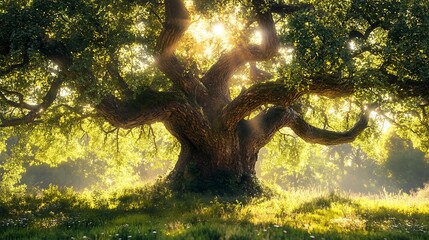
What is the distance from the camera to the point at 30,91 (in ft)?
51.9

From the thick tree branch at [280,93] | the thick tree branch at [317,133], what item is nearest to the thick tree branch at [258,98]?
the thick tree branch at [280,93]

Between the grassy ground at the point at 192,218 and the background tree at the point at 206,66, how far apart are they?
325 cm

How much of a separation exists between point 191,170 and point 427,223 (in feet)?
34.3

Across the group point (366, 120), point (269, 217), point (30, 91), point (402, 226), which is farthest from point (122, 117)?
point (366, 120)

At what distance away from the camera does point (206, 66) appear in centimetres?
2100

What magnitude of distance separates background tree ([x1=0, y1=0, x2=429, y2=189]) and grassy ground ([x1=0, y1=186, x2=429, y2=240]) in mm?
3247

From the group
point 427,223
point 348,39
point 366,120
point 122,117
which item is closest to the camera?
point 427,223

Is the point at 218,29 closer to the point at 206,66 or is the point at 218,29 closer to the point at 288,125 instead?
the point at 206,66

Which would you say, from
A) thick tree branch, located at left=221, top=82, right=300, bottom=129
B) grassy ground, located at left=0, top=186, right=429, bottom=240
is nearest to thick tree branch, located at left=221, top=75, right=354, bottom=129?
thick tree branch, located at left=221, top=82, right=300, bottom=129

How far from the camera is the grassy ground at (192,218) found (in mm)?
8346

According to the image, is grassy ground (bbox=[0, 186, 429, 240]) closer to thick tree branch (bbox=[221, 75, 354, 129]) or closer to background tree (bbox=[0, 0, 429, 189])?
background tree (bbox=[0, 0, 429, 189])

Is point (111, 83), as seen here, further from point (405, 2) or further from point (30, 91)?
point (405, 2)

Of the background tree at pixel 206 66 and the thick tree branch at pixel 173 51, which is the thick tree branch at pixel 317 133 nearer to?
the background tree at pixel 206 66

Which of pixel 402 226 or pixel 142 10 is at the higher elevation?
pixel 142 10
